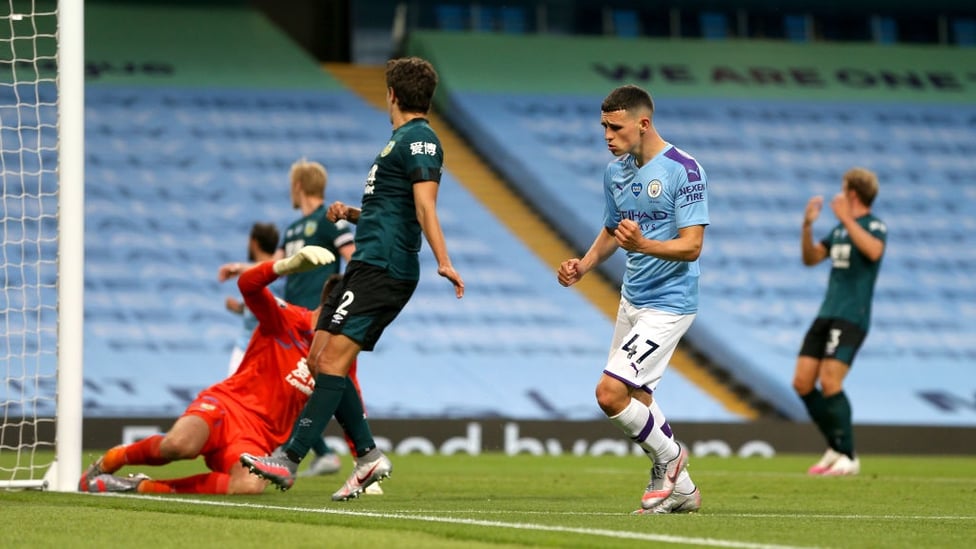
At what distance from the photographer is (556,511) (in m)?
6.43

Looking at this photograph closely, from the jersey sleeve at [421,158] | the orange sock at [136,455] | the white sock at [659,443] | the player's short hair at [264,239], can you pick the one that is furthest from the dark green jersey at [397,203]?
the player's short hair at [264,239]

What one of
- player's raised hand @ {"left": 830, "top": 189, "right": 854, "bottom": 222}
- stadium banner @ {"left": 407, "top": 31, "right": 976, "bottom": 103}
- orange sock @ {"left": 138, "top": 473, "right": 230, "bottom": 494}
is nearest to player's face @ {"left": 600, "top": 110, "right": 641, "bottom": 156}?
orange sock @ {"left": 138, "top": 473, "right": 230, "bottom": 494}

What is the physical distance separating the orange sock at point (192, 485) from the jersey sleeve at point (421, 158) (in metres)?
1.94

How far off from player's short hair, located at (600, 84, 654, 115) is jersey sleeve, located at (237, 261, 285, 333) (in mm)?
1901

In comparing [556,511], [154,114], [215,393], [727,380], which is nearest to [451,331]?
[727,380]

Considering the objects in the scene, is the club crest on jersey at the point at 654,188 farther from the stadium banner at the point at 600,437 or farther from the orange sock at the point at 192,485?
the stadium banner at the point at 600,437

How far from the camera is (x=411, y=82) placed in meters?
6.97

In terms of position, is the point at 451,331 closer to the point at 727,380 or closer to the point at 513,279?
the point at 513,279

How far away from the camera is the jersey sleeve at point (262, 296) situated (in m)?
7.44

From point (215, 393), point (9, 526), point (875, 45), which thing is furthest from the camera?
point (875, 45)

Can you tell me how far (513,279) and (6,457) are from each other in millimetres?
8316

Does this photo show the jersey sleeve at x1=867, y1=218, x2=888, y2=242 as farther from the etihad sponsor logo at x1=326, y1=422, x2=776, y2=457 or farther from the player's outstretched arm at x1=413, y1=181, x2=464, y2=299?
A: the player's outstretched arm at x1=413, y1=181, x2=464, y2=299

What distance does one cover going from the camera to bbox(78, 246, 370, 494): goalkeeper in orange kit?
7.55 m

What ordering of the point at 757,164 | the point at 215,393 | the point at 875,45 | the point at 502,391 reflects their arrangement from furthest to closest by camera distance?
the point at 875,45, the point at 757,164, the point at 502,391, the point at 215,393
